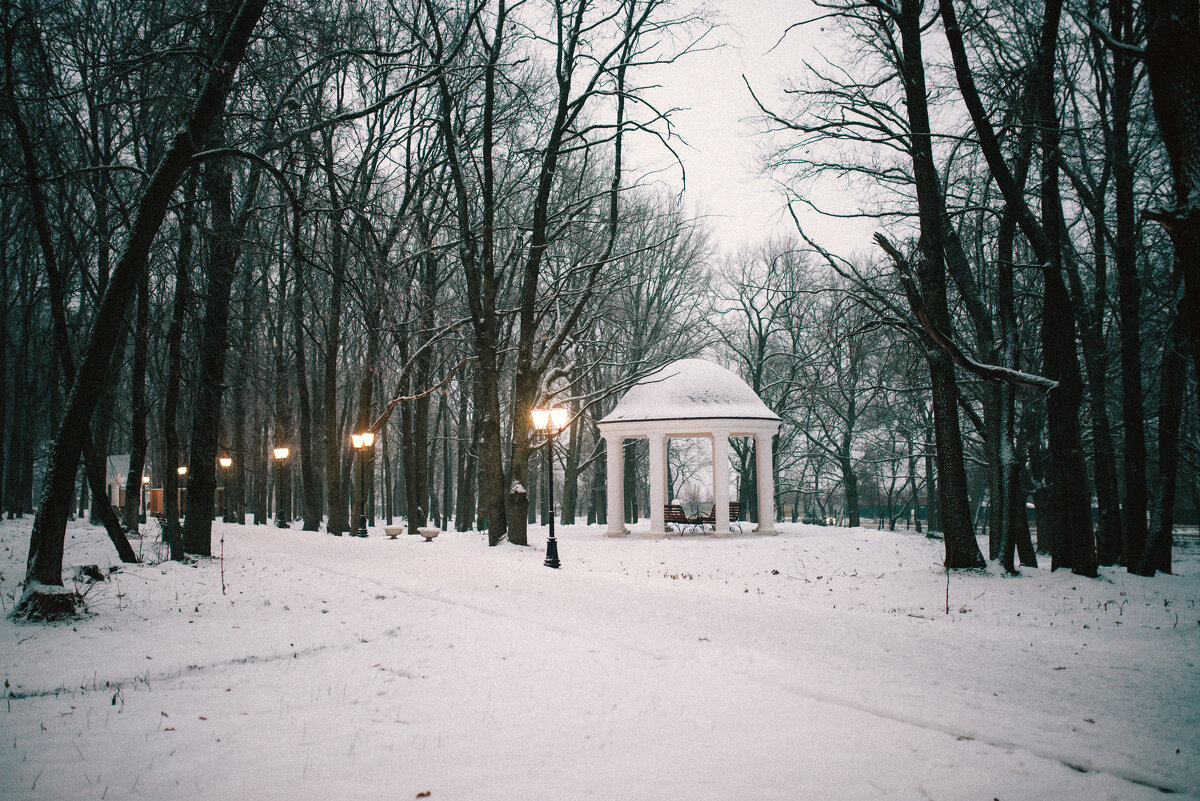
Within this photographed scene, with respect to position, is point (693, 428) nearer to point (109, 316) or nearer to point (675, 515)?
point (675, 515)

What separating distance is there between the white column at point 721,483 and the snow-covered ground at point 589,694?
999cm

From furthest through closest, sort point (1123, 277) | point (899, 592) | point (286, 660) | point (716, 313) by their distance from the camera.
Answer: point (716, 313), point (1123, 277), point (899, 592), point (286, 660)

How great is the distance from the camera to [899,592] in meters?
10.1

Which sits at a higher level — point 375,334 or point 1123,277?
point 1123,277

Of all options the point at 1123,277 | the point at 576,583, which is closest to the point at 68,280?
the point at 576,583

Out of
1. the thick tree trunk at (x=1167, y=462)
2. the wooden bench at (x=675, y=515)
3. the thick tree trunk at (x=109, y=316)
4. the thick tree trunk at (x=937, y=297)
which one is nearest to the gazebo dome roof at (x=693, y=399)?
the wooden bench at (x=675, y=515)

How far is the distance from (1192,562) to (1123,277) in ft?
29.3

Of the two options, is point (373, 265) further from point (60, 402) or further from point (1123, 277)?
point (60, 402)

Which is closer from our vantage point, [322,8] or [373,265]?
[373,265]

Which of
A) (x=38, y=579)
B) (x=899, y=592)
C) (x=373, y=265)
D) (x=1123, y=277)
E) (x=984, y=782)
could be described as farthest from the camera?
(x=1123, y=277)

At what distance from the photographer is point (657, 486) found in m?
20.3

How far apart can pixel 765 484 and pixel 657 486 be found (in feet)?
10.5

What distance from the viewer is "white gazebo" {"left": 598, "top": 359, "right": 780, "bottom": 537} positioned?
19.6 meters

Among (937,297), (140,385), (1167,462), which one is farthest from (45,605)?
(1167,462)
